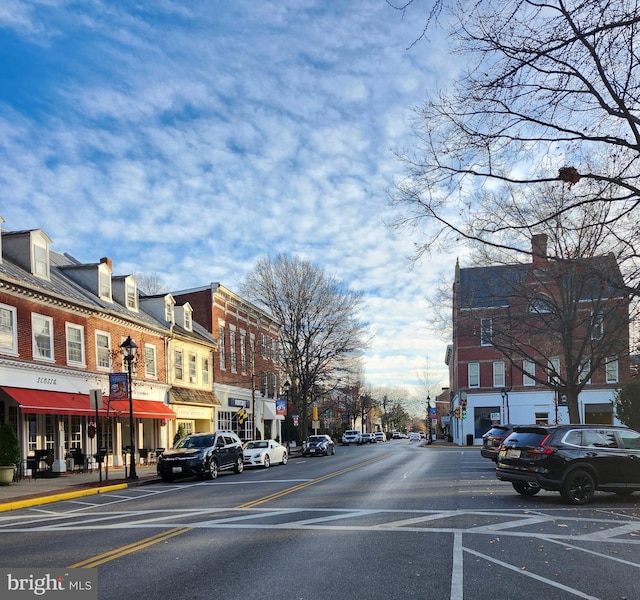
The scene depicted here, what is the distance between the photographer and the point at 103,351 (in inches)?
1085

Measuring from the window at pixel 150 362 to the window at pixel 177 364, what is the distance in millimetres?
2437

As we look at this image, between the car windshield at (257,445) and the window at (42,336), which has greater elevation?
the window at (42,336)

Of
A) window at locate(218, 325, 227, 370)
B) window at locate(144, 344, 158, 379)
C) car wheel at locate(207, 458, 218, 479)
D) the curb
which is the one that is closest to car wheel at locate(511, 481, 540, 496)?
car wheel at locate(207, 458, 218, 479)

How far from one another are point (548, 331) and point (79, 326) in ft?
64.1

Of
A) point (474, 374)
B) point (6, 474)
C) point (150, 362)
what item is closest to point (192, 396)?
point (150, 362)

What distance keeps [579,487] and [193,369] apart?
90.9 feet

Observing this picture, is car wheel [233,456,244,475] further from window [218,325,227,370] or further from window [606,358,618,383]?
window [606,358,618,383]

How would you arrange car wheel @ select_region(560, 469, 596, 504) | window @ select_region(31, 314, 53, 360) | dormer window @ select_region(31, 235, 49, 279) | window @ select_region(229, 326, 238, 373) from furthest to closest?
window @ select_region(229, 326, 238, 373)
dormer window @ select_region(31, 235, 49, 279)
window @ select_region(31, 314, 53, 360)
car wheel @ select_region(560, 469, 596, 504)

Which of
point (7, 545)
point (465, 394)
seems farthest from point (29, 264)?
point (465, 394)

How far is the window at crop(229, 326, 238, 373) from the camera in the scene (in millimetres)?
44031

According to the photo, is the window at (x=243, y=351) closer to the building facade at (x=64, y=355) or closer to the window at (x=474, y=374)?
the building facade at (x=64, y=355)

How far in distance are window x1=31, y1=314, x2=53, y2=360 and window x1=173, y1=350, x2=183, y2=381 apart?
1144 centimetres

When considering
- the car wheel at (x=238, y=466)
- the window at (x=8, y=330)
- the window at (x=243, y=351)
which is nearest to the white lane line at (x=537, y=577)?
the car wheel at (x=238, y=466)

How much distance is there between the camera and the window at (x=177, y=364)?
3485 centimetres
